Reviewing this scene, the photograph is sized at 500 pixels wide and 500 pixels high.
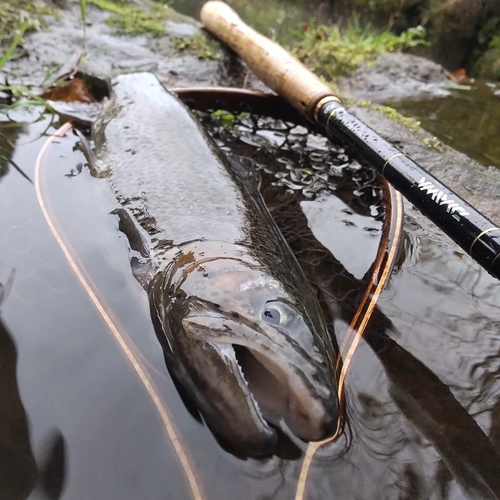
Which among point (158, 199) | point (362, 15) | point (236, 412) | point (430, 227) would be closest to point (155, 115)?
point (158, 199)

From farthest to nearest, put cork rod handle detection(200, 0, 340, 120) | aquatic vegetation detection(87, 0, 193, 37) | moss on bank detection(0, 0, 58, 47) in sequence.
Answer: aquatic vegetation detection(87, 0, 193, 37)
moss on bank detection(0, 0, 58, 47)
cork rod handle detection(200, 0, 340, 120)

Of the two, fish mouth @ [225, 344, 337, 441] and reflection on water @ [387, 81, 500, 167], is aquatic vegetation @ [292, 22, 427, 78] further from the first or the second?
fish mouth @ [225, 344, 337, 441]

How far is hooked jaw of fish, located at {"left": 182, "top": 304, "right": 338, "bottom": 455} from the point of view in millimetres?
1093

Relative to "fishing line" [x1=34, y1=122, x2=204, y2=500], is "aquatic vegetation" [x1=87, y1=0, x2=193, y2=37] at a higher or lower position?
higher

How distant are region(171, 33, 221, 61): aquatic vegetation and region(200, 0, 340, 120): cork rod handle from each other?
0.63 ft

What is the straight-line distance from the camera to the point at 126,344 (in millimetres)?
1361

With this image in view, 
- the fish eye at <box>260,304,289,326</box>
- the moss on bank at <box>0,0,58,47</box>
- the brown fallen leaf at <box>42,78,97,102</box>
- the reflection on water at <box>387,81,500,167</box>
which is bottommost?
the brown fallen leaf at <box>42,78,97,102</box>

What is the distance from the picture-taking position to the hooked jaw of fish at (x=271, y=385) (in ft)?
3.59

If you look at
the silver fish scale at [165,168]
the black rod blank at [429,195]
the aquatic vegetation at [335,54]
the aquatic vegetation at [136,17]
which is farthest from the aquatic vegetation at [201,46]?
the black rod blank at [429,195]

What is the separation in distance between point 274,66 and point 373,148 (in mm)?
1164

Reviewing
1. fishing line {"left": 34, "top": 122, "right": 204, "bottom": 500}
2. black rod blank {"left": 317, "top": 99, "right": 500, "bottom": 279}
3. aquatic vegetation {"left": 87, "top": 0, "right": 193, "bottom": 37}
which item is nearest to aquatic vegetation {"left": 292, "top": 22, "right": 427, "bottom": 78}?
aquatic vegetation {"left": 87, "top": 0, "right": 193, "bottom": 37}

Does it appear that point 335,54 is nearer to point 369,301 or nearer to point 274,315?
point 369,301

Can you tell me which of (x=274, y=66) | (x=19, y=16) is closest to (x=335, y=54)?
(x=274, y=66)

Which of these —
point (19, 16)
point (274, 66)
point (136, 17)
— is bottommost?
point (19, 16)
